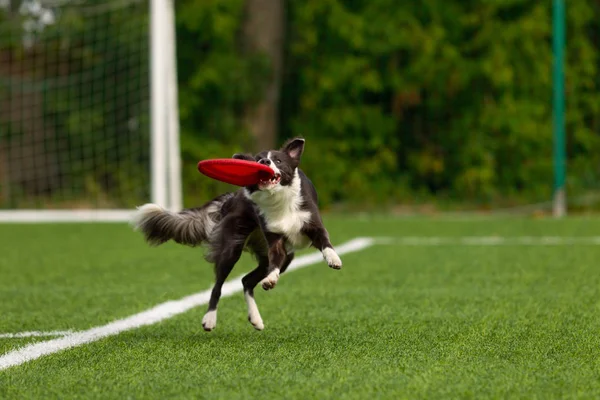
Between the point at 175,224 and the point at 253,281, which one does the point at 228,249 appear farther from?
the point at 175,224

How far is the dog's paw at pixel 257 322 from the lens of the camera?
4.34 meters

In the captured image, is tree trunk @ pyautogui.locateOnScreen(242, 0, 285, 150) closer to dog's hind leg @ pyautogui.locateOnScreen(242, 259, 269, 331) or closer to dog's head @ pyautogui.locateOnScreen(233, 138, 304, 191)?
dog's hind leg @ pyautogui.locateOnScreen(242, 259, 269, 331)

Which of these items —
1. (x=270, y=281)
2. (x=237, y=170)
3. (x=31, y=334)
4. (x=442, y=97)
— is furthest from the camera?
(x=442, y=97)

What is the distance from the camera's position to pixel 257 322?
435 centimetres

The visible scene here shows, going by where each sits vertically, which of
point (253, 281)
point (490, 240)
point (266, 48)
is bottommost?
point (490, 240)

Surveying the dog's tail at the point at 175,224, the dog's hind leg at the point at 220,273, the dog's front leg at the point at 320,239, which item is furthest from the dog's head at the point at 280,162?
the dog's tail at the point at 175,224

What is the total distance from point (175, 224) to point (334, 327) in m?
0.83

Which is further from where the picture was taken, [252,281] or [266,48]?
[266,48]

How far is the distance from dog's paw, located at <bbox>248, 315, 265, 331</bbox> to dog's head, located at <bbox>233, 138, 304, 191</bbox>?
1.84ft

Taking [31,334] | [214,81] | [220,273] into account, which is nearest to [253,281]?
[220,273]

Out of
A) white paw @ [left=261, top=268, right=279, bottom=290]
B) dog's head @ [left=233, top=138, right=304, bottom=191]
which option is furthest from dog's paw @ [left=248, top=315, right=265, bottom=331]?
dog's head @ [left=233, top=138, right=304, bottom=191]

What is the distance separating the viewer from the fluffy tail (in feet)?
15.1

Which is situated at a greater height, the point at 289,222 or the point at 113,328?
the point at 289,222

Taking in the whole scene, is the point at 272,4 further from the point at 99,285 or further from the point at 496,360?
the point at 496,360
